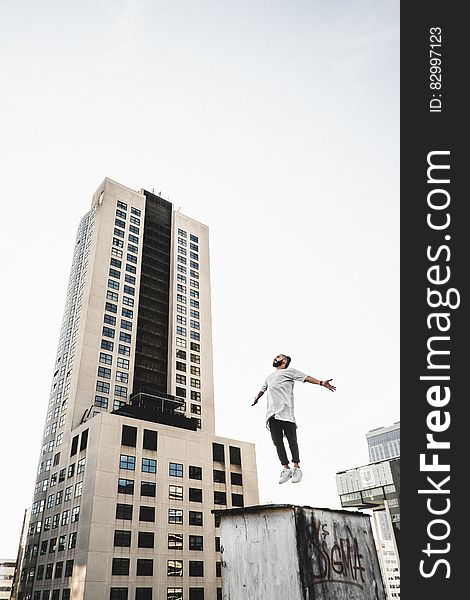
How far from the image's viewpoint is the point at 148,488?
54219mm

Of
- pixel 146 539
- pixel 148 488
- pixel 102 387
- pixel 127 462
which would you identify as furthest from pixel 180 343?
pixel 146 539

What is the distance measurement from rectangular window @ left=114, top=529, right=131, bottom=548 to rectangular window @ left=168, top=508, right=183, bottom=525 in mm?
5532

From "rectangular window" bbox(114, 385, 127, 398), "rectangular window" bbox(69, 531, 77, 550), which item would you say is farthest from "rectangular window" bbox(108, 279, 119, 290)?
"rectangular window" bbox(69, 531, 77, 550)

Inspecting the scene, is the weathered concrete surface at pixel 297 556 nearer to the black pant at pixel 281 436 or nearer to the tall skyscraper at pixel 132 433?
the black pant at pixel 281 436

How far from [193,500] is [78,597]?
16.5 m

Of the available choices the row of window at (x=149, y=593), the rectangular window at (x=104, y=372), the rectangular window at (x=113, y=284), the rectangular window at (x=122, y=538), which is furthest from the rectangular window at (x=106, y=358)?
the row of window at (x=149, y=593)

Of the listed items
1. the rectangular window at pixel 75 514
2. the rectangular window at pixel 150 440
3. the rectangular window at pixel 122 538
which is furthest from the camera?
the rectangular window at pixel 150 440

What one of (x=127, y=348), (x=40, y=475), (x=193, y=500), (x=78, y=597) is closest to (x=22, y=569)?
(x=40, y=475)

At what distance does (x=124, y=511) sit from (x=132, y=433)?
8905 mm

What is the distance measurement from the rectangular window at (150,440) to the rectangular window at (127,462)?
2453 millimetres

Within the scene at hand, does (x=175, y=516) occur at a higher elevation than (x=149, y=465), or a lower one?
lower

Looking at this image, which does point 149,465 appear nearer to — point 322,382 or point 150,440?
point 150,440

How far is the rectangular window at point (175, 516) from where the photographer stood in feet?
178

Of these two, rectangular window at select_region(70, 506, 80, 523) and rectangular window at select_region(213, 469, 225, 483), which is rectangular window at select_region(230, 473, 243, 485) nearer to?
rectangular window at select_region(213, 469, 225, 483)
